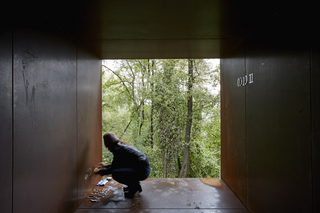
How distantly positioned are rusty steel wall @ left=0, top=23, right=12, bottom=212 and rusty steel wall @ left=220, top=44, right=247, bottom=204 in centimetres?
275

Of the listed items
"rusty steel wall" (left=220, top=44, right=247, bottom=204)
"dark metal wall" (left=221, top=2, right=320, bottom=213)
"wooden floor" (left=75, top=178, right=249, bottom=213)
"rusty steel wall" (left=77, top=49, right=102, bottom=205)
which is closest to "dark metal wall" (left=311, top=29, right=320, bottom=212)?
"dark metal wall" (left=221, top=2, right=320, bottom=213)

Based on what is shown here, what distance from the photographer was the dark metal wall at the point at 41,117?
154 centimetres

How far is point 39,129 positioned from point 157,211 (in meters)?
1.89

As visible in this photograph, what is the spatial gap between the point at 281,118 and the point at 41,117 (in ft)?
7.84

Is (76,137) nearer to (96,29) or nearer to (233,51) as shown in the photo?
(96,29)

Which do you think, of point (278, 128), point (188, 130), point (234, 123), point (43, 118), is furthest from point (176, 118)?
point (43, 118)

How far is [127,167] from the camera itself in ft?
10.9

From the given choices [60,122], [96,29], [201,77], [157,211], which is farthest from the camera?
[201,77]

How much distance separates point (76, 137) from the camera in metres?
2.80

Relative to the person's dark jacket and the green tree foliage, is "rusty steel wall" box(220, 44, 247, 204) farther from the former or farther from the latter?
the green tree foliage

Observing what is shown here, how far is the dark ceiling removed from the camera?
6.25ft

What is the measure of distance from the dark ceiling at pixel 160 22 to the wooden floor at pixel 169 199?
8.09ft

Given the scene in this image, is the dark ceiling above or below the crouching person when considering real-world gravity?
above

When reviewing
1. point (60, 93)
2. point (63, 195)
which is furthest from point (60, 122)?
point (63, 195)
